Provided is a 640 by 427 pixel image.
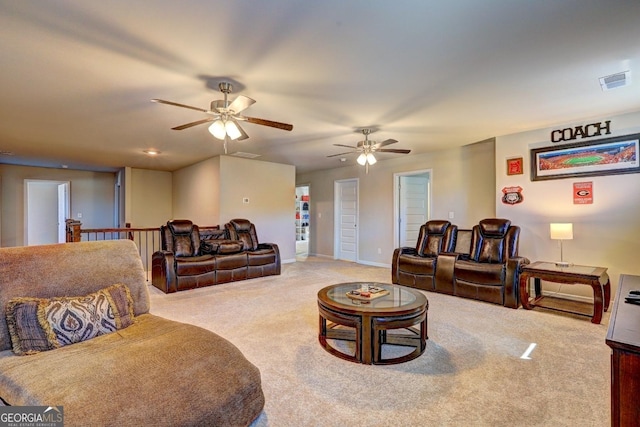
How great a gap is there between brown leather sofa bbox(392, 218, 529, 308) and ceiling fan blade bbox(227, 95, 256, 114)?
11.3ft

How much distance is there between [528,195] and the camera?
446 centimetres

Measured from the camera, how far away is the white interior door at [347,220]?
7371mm

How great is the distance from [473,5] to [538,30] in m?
0.61

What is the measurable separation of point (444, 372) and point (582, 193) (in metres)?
3.40

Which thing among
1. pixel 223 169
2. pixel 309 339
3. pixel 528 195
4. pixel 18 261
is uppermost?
pixel 223 169

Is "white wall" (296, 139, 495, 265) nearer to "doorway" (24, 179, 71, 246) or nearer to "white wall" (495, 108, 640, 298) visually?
"white wall" (495, 108, 640, 298)

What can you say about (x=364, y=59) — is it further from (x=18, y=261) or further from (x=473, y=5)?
(x=18, y=261)

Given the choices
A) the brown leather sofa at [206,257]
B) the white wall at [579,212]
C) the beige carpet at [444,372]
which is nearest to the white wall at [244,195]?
the brown leather sofa at [206,257]

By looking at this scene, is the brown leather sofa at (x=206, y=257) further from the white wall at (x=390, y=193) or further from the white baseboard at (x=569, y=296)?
the white baseboard at (x=569, y=296)

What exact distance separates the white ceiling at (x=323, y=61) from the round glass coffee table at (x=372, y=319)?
1966mm

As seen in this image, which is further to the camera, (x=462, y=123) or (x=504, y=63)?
(x=462, y=123)

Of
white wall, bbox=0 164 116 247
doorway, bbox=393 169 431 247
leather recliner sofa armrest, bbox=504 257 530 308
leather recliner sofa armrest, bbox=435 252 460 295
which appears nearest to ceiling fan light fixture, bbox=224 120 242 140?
leather recliner sofa armrest, bbox=435 252 460 295

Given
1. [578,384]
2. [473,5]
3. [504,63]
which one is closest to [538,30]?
[504,63]

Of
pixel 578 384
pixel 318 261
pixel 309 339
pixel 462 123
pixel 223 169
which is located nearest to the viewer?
pixel 578 384
